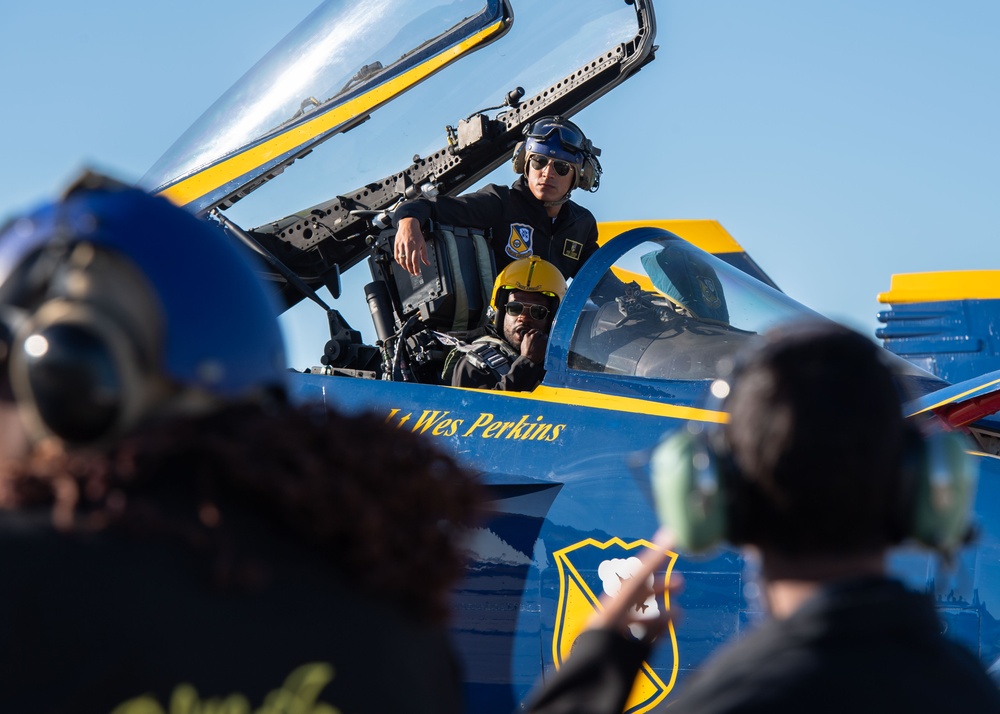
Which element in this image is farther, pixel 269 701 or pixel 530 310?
pixel 530 310

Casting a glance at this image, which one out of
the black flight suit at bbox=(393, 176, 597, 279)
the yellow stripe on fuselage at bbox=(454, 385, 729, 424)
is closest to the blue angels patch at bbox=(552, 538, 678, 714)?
the yellow stripe on fuselage at bbox=(454, 385, 729, 424)

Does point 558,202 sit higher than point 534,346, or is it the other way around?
point 558,202

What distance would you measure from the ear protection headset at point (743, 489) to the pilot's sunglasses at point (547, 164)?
16.4ft

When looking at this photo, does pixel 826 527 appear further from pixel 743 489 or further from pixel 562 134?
pixel 562 134

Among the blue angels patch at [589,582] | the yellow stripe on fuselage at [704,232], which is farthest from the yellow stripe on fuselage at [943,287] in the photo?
the blue angels patch at [589,582]

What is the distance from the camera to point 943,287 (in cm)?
743

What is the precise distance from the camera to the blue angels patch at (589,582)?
3.93 metres

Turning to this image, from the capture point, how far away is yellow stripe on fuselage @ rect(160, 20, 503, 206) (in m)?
6.22

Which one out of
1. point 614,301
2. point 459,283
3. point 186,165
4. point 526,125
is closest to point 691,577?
point 614,301

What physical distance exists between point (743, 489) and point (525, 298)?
426 cm

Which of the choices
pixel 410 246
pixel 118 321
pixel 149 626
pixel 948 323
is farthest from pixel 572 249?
pixel 149 626

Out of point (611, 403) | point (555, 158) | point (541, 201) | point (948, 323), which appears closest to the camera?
point (611, 403)

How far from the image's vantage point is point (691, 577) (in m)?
3.86

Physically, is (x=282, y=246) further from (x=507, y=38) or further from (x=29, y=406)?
(x=29, y=406)
